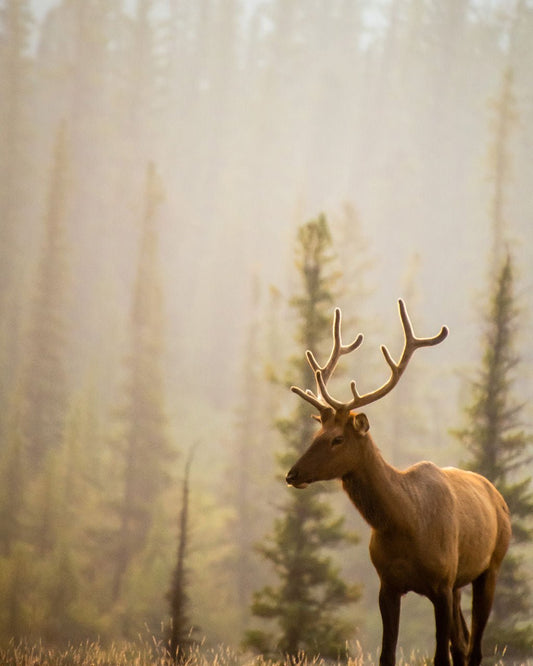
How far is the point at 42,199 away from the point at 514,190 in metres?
33.1

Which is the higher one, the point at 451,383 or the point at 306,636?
the point at 451,383

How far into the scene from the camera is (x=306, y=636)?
45.1ft

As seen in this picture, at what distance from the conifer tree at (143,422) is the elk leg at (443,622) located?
2497cm

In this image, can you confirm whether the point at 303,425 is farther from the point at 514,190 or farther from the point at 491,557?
the point at 514,190

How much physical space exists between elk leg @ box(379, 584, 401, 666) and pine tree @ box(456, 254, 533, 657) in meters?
8.65

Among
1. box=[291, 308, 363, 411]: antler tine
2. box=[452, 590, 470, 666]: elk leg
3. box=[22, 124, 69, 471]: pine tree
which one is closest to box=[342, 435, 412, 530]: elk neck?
box=[291, 308, 363, 411]: antler tine

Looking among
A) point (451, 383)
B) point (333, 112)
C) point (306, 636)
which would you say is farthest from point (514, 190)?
point (306, 636)

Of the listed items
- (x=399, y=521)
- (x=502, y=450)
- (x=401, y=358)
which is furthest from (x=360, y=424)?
(x=502, y=450)

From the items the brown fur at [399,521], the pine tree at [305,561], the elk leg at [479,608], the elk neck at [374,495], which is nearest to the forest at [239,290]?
the pine tree at [305,561]

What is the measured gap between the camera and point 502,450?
15.0 metres

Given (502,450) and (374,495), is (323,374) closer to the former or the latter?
(374,495)

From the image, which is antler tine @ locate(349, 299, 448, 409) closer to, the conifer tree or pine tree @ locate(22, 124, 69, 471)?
the conifer tree

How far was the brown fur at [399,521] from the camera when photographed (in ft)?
17.3

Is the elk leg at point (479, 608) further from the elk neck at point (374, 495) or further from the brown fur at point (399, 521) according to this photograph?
the elk neck at point (374, 495)
